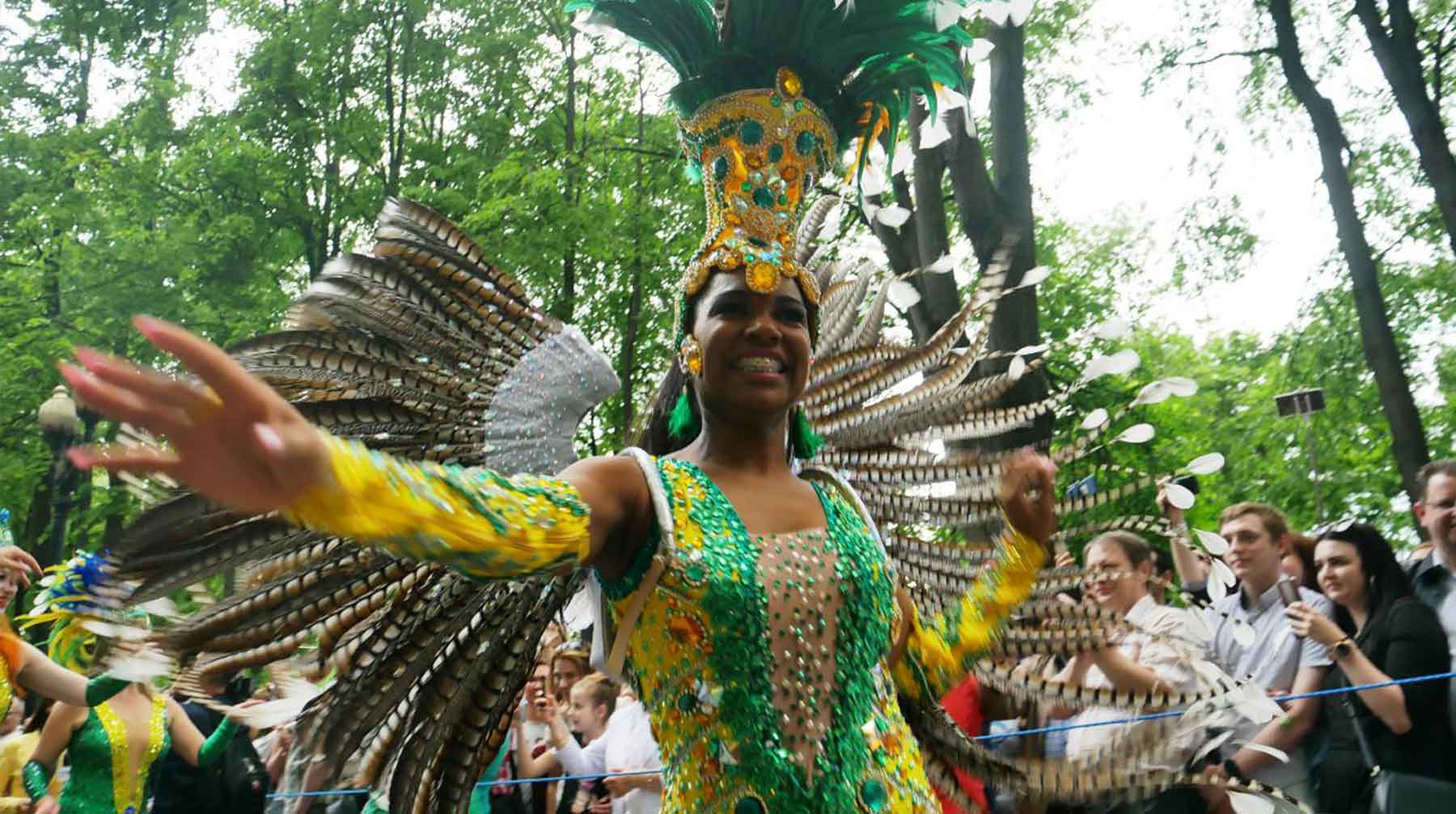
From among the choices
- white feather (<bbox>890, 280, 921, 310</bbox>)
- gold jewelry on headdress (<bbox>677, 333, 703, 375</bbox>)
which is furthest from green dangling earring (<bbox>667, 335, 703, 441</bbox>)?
white feather (<bbox>890, 280, 921, 310</bbox>)

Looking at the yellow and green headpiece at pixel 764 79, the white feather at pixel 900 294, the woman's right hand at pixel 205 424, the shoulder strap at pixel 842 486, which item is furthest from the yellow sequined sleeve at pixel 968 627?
the woman's right hand at pixel 205 424

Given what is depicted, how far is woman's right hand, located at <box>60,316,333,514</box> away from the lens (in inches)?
55.9

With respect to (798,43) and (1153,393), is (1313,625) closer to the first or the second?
(1153,393)

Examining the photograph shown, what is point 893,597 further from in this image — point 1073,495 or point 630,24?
point 630,24

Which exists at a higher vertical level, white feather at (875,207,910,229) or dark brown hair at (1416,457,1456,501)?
white feather at (875,207,910,229)

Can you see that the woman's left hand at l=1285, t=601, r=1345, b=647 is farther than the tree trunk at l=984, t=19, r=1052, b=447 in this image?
No

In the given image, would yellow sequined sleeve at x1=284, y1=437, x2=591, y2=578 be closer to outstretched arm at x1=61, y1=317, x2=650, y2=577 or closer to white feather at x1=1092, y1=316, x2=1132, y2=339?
outstretched arm at x1=61, y1=317, x2=650, y2=577

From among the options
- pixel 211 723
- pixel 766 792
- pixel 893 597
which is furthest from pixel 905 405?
pixel 211 723

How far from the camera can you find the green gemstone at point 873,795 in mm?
2188

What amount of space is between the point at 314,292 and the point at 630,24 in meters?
0.86

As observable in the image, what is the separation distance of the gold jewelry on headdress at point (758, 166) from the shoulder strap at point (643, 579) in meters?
0.45

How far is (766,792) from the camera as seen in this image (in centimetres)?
217

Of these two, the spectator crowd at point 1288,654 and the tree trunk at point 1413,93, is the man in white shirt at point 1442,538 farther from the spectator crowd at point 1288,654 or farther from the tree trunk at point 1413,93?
the tree trunk at point 1413,93

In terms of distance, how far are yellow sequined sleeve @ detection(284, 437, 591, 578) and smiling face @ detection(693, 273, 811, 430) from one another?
0.53 metres
